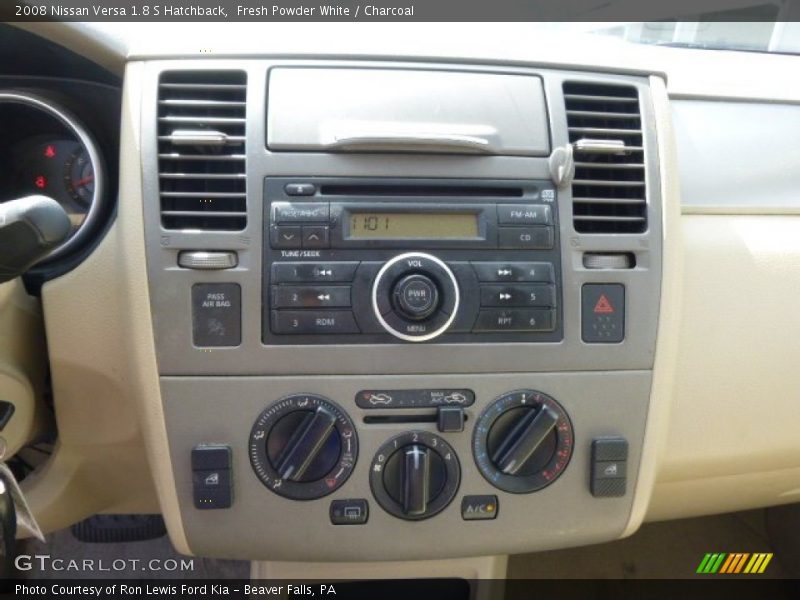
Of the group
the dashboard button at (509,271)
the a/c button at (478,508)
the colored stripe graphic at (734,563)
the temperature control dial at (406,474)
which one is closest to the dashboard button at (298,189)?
the dashboard button at (509,271)

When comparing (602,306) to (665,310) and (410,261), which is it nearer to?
(665,310)

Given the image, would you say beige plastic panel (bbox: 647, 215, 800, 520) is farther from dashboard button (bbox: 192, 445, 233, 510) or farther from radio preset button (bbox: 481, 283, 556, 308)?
dashboard button (bbox: 192, 445, 233, 510)

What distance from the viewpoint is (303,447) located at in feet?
2.68

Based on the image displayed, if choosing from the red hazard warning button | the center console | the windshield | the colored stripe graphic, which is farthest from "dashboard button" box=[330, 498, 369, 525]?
the colored stripe graphic

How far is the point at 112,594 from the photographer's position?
1496mm

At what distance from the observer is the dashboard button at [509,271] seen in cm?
83

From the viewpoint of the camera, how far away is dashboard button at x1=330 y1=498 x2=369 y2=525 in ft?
2.78

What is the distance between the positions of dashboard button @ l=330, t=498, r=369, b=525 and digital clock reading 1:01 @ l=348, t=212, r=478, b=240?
0.34m

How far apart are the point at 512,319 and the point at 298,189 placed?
1.04 feet

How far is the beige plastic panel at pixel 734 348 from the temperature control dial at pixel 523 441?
Result: 202mm

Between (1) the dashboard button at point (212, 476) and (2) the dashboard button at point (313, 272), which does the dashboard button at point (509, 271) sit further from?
(1) the dashboard button at point (212, 476)

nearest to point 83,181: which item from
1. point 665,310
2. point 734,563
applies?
point 665,310

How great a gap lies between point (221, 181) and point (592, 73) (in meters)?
0.52

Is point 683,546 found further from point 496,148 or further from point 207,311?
point 207,311
